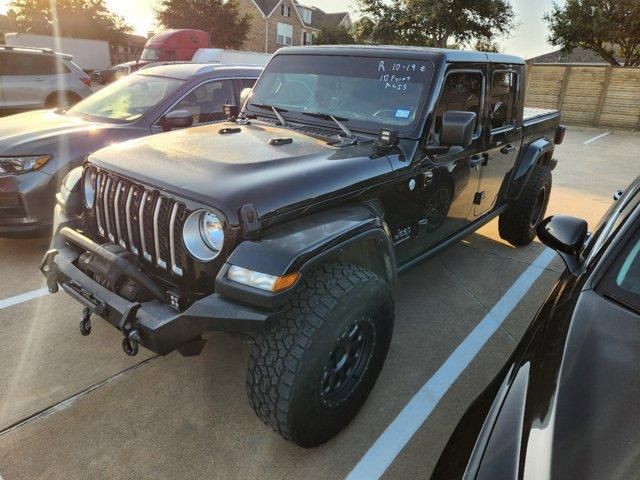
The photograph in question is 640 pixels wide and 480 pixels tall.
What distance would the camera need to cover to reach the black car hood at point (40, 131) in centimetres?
400

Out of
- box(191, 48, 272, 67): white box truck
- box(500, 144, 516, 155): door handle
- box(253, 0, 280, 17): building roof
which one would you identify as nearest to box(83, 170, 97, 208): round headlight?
box(500, 144, 516, 155): door handle

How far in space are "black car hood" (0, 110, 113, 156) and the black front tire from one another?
127 inches

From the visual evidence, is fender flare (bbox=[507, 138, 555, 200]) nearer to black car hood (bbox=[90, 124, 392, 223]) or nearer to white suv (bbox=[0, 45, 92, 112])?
black car hood (bbox=[90, 124, 392, 223])

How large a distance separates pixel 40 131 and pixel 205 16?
116ft

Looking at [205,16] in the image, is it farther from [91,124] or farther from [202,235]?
[202,235]

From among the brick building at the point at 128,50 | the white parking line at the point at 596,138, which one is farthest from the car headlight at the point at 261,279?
the brick building at the point at 128,50

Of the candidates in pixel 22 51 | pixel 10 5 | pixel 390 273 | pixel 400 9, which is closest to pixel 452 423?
pixel 390 273

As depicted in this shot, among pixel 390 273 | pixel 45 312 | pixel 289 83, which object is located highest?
pixel 289 83

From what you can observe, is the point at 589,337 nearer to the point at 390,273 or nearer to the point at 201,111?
the point at 390,273

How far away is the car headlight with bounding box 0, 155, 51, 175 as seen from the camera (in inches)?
155

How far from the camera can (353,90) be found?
123 inches

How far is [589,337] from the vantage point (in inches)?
61.1

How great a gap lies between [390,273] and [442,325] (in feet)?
3.66

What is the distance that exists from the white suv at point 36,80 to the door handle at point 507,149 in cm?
875
